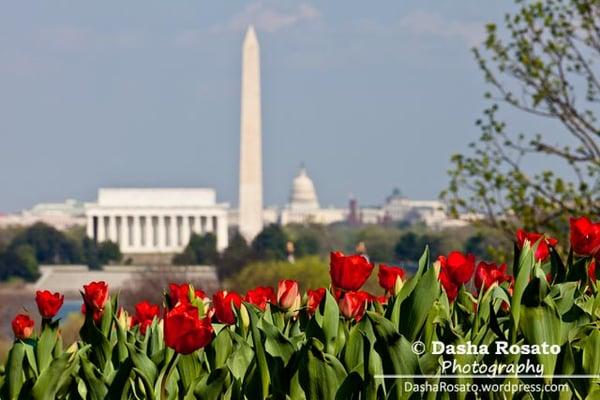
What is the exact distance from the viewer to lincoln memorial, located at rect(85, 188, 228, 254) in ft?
399

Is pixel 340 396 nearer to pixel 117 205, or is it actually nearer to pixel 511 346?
pixel 511 346

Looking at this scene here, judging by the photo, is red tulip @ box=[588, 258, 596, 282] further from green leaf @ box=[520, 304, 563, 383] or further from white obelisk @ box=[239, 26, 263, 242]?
white obelisk @ box=[239, 26, 263, 242]

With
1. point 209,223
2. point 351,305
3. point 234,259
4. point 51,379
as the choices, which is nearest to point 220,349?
point 351,305

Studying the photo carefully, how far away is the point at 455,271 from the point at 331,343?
0.69m

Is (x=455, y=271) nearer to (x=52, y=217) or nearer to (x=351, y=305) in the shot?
(x=351, y=305)

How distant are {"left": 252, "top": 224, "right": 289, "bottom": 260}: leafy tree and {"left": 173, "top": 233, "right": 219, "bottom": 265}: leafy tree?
2.66 m

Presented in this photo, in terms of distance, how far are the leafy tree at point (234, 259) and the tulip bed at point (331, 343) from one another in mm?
69569

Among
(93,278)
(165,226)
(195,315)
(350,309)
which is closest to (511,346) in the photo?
(350,309)

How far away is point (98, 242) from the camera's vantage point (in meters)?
124

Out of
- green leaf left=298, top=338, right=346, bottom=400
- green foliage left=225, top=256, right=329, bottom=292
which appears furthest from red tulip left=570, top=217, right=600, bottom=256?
green foliage left=225, top=256, right=329, bottom=292

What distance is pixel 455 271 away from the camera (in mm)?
5723

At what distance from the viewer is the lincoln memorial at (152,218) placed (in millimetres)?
121688

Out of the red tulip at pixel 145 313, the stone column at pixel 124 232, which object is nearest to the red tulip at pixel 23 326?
the red tulip at pixel 145 313

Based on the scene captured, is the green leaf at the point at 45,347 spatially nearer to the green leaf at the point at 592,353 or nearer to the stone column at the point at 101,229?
the green leaf at the point at 592,353
